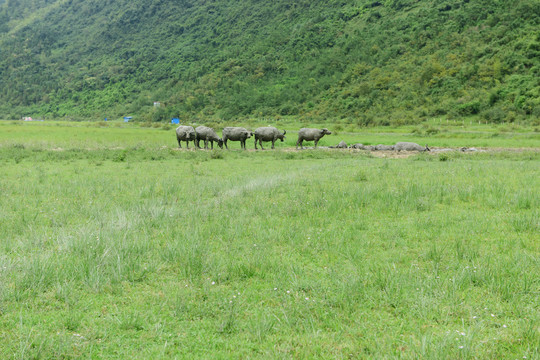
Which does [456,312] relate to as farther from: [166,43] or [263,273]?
[166,43]

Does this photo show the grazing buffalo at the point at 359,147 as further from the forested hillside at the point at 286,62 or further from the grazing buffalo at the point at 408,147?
the forested hillside at the point at 286,62

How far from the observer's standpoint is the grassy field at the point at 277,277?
10.6ft

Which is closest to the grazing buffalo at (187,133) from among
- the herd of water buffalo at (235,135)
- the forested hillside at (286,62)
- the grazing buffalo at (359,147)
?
the herd of water buffalo at (235,135)

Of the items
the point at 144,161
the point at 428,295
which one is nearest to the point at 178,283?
the point at 428,295

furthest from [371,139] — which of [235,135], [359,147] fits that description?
[235,135]

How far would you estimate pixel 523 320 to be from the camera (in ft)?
11.2

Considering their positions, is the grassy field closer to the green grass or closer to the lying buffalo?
the lying buffalo

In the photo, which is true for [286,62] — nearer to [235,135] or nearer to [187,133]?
[235,135]

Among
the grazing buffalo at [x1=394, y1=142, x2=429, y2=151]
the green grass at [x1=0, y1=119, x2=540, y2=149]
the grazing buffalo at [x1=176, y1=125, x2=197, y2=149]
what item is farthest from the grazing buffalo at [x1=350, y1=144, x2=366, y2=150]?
the grazing buffalo at [x1=176, y1=125, x2=197, y2=149]

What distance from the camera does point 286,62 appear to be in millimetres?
105438

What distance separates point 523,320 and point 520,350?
0.52 meters

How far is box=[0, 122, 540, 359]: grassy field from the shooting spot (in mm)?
3246

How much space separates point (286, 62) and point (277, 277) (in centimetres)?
10704

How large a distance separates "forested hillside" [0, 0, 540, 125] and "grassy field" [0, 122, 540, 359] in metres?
43.7
